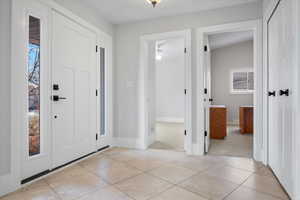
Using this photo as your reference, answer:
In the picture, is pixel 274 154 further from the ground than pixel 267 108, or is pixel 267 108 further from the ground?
pixel 267 108

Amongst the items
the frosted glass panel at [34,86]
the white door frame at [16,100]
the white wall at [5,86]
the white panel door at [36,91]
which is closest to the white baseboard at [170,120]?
the white panel door at [36,91]

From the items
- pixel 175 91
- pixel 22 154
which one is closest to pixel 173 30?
pixel 22 154

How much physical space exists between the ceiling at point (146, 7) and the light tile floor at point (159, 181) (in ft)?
8.06

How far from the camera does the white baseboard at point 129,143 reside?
370 cm

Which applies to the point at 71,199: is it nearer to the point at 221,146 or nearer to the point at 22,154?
the point at 22,154

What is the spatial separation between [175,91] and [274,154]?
5.08m

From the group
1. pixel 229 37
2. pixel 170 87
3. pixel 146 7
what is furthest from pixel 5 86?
pixel 170 87

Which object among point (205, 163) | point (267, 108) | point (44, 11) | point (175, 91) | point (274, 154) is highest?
point (44, 11)

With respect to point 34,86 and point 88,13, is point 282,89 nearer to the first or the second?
point 34,86

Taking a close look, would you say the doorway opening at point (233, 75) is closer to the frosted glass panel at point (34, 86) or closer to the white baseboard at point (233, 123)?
the white baseboard at point (233, 123)

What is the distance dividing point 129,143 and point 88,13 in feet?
8.00

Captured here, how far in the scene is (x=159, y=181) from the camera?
2201 mm

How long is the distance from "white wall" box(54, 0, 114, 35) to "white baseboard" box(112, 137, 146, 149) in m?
2.13

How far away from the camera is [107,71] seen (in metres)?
3.67
